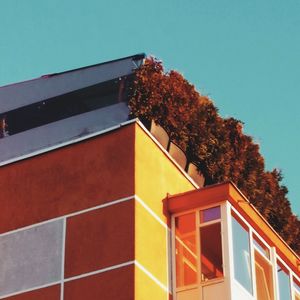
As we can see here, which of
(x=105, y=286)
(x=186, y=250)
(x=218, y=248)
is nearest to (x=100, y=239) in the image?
(x=105, y=286)

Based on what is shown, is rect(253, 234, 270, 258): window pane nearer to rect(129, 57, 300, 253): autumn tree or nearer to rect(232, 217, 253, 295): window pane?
rect(232, 217, 253, 295): window pane

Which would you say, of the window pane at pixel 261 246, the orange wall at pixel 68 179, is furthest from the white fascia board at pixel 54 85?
the window pane at pixel 261 246

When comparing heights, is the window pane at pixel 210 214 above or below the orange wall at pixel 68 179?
below

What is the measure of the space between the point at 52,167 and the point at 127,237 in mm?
2836

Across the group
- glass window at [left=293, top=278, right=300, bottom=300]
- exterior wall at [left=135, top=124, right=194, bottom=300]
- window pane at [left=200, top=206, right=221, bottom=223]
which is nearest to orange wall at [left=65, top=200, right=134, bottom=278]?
exterior wall at [left=135, top=124, right=194, bottom=300]

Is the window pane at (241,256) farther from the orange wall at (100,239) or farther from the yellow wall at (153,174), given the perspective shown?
the orange wall at (100,239)

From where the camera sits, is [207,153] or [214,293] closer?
[214,293]

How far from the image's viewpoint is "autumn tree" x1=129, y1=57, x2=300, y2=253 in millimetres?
25172

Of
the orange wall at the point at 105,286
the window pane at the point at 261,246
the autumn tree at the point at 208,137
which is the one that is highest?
the autumn tree at the point at 208,137

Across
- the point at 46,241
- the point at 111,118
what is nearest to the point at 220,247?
the point at 46,241

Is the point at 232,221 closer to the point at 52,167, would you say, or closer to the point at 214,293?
the point at 214,293

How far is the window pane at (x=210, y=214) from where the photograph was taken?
22.1 meters

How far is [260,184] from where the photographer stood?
95.9ft

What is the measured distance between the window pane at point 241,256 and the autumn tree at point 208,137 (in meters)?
3.57
